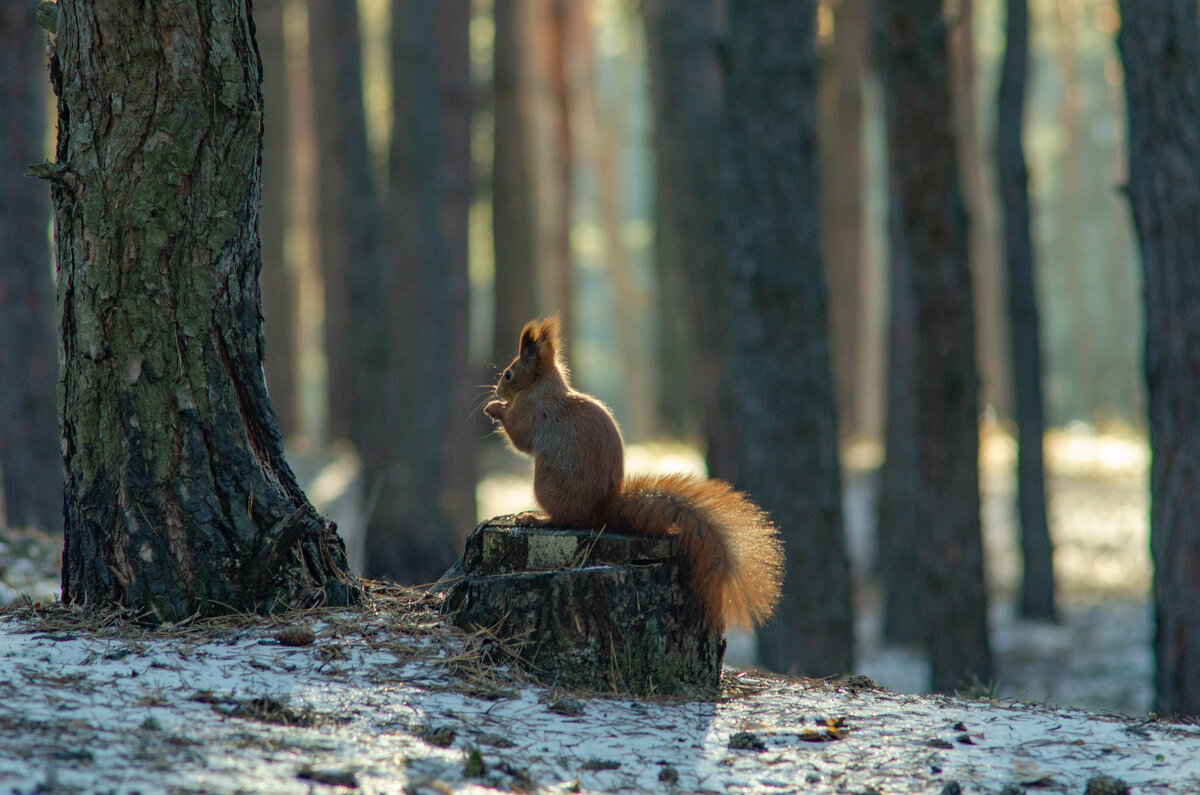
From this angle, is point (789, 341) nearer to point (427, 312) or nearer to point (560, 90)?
point (427, 312)

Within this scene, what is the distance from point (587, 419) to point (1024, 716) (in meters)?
2.02

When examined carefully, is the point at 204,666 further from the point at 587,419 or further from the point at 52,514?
the point at 52,514

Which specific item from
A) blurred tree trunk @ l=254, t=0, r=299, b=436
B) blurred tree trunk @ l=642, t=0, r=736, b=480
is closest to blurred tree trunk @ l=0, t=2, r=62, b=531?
blurred tree trunk @ l=642, t=0, r=736, b=480

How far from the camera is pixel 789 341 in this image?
7.73 metres

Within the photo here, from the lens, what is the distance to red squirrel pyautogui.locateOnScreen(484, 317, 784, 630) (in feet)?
13.8

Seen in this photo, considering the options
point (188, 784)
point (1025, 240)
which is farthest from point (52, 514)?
point (1025, 240)

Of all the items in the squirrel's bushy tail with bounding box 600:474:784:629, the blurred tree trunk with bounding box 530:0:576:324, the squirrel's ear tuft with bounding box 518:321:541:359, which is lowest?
the squirrel's bushy tail with bounding box 600:474:784:629

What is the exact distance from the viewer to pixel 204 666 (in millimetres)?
3699

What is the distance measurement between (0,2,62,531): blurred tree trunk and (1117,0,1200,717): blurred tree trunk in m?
7.81

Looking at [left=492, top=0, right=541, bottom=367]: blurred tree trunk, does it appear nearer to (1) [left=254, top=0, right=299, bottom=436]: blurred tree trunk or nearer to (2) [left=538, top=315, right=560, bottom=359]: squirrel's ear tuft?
(1) [left=254, top=0, right=299, bottom=436]: blurred tree trunk

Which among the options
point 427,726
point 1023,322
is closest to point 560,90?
point 1023,322

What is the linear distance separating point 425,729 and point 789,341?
16.0 ft

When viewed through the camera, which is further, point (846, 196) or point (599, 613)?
point (846, 196)

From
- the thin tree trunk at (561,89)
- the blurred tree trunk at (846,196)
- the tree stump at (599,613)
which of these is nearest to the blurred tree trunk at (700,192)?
the blurred tree trunk at (846,196)
